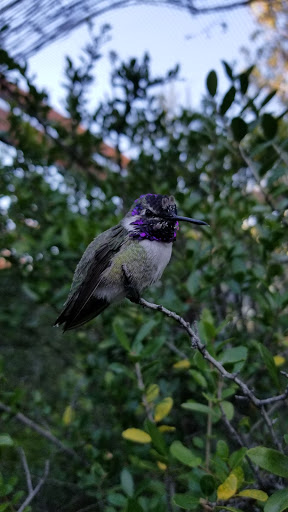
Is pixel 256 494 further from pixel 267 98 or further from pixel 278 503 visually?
pixel 267 98

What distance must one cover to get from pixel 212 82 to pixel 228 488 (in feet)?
3.72

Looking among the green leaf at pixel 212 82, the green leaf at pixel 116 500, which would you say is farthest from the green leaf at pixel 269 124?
the green leaf at pixel 116 500

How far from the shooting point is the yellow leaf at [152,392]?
1307 mm

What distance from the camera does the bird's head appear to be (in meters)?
0.86

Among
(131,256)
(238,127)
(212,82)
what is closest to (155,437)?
(131,256)

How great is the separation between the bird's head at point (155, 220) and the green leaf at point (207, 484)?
56cm

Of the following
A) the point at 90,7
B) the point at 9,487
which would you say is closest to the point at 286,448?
the point at 9,487

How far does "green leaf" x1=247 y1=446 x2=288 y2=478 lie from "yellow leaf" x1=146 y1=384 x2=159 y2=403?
0.57 m

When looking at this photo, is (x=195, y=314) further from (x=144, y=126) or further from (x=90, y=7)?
(x=90, y=7)

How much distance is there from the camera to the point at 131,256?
0.89 meters

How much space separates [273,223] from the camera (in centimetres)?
146

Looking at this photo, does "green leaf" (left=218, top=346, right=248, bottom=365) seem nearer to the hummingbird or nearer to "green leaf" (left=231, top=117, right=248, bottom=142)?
the hummingbird

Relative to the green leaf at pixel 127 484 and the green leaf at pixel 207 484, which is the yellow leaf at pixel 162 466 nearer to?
the green leaf at pixel 127 484

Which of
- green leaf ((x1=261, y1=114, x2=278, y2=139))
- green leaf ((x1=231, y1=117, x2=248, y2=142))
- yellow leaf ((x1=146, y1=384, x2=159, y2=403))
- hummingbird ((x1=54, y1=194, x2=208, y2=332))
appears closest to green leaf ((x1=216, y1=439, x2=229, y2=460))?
yellow leaf ((x1=146, y1=384, x2=159, y2=403))
